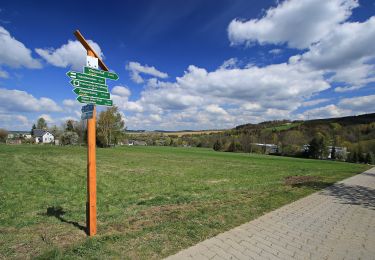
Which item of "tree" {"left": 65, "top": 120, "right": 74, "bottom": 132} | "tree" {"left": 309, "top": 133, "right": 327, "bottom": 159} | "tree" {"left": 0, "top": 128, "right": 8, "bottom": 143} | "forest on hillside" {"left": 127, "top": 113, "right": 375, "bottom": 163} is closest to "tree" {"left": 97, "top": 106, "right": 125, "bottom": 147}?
"forest on hillside" {"left": 127, "top": 113, "right": 375, "bottom": 163}

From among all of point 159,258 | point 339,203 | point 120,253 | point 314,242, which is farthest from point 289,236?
point 339,203

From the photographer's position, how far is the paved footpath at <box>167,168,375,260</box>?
4.23 m

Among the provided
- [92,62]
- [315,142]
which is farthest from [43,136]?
[92,62]

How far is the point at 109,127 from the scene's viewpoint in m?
61.6

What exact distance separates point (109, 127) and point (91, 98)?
59383 millimetres

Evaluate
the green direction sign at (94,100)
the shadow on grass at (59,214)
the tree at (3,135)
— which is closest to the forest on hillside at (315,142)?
the tree at (3,135)

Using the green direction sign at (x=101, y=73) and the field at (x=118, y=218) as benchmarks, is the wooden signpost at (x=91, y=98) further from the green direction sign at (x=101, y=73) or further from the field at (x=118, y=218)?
the field at (x=118, y=218)

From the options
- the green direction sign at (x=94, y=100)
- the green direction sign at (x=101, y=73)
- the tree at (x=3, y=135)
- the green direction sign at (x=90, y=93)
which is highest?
the tree at (x=3, y=135)

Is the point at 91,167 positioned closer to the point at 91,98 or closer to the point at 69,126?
the point at 91,98

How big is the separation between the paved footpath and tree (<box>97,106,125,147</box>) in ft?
189

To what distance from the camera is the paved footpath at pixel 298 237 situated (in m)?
4.23

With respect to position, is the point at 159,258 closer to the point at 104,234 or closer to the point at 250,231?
the point at 104,234

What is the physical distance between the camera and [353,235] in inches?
211

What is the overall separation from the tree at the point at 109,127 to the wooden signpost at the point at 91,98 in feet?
189
